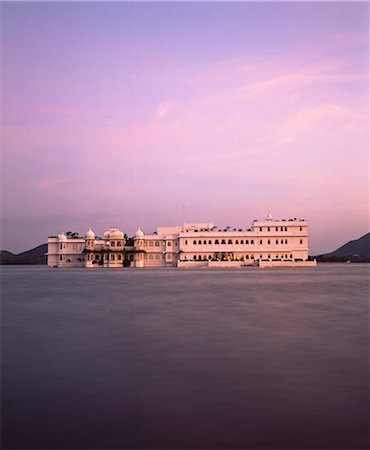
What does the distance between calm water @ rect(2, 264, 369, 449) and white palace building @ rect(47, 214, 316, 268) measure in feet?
233

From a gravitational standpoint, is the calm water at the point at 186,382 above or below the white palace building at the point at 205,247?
below

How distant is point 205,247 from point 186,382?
8107cm

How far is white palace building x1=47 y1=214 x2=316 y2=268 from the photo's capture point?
89.1m

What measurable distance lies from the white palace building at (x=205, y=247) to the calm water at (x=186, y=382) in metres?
71.1

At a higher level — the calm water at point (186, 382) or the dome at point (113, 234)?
the dome at point (113, 234)

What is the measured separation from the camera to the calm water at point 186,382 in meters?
6.34

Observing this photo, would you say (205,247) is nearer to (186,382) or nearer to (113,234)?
(113,234)

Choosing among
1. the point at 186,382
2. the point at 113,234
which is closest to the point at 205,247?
the point at 113,234

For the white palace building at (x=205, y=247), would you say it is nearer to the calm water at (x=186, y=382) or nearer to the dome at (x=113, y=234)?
the dome at (x=113, y=234)

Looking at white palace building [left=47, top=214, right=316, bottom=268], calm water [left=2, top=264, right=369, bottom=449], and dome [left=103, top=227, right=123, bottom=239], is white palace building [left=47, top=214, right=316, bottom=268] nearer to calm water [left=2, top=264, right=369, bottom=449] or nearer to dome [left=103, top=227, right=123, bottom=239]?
dome [left=103, top=227, right=123, bottom=239]

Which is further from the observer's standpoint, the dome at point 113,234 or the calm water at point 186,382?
the dome at point 113,234

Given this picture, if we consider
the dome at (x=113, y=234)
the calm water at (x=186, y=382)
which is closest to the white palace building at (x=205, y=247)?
the dome at (x=113, y=234)

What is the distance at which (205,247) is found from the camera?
89875 millimetres

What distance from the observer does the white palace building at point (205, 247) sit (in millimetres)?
89125
